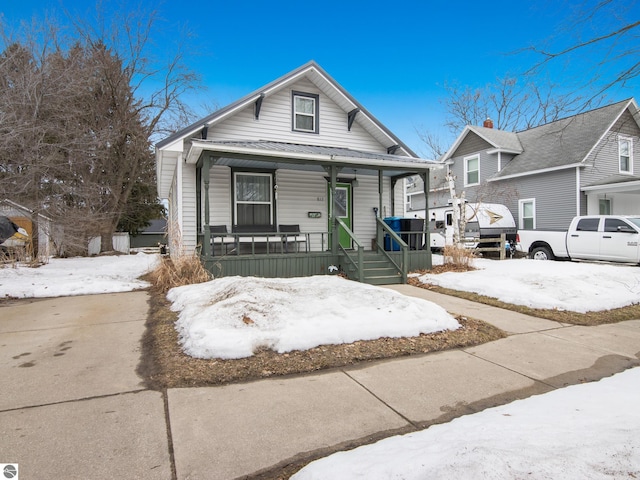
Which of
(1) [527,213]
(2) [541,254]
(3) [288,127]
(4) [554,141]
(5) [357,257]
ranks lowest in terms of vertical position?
(2) [541,254]

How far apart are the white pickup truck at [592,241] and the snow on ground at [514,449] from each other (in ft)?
33.5

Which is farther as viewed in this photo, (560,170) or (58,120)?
(560,170)

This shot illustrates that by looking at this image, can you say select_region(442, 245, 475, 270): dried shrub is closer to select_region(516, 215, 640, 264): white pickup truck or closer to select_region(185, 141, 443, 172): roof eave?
select_region(185, 141, 443, 172): roof eave

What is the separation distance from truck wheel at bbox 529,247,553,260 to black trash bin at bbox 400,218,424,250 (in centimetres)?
510

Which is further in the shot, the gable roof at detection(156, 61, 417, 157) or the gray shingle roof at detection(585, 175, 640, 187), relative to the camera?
the gray shingle roof at detection(585, 175, 640, 187)

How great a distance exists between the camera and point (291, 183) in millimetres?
11164

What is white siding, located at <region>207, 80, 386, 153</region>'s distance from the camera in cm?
1058

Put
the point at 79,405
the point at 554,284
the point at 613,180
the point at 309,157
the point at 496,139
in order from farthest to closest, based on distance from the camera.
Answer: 1. the point at 496,139
2. the point at 613,180
3. the point at 309,157
4. the point at 554,284
5. the point at 79,405

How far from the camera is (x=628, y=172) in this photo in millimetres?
17750

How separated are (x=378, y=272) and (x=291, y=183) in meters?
3.92

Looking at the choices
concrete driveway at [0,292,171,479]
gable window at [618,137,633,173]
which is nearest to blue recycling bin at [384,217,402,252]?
concrete driveway at [0,292,171,479]

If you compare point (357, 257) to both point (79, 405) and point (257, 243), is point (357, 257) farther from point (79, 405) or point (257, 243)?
point (79, 405)

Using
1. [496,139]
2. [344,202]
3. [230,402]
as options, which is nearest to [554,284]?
[344,202]

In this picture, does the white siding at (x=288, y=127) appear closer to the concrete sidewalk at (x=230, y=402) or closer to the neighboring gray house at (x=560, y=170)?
the neighboring gray house at (x=560, y=170)
